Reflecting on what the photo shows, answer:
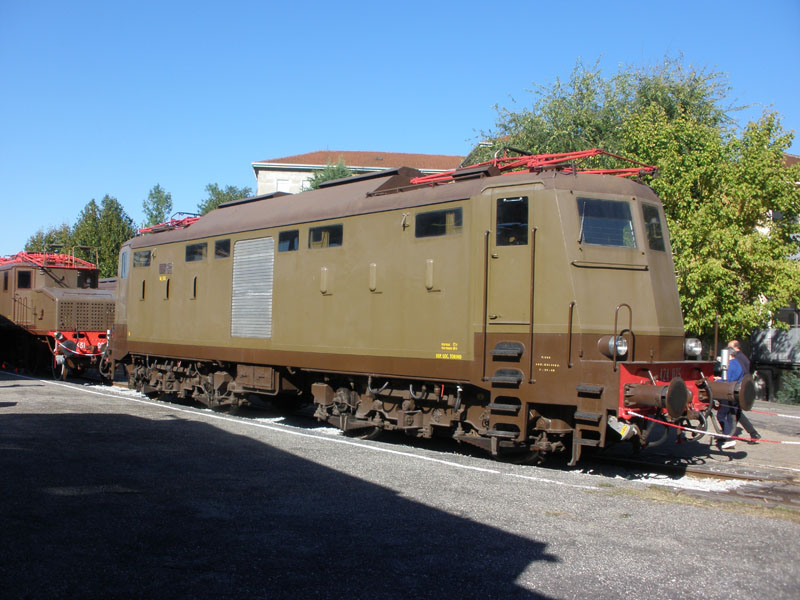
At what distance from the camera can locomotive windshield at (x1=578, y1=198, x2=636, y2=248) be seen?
8945 millimetres

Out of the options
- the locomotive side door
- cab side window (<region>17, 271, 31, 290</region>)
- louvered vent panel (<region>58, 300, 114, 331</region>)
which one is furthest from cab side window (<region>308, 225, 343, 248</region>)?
cab side window (<region>17, 271, 31, 290</region>)

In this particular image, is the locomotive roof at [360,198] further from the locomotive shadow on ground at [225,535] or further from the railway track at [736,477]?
the locomotive shadow on ground at [225,535]

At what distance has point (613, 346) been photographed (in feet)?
27.4

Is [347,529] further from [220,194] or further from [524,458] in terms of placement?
[220,194]

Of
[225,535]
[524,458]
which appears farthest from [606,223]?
[225,535]

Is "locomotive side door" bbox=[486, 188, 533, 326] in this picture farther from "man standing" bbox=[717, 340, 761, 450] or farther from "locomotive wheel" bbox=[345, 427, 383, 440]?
"man standing" bbox=[717, 340, 761, 450]

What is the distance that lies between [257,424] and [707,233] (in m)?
13.1

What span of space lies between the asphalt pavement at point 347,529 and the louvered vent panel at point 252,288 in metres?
3.24

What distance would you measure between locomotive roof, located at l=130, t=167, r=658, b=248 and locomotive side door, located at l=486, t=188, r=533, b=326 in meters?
0.28

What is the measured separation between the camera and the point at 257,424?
1211 centimetres

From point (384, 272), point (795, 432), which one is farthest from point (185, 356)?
point (795, 432)

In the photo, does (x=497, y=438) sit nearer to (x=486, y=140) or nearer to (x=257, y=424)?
(x=257, y=424)

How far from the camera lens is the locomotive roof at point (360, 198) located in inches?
362

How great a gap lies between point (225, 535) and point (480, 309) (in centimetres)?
467
